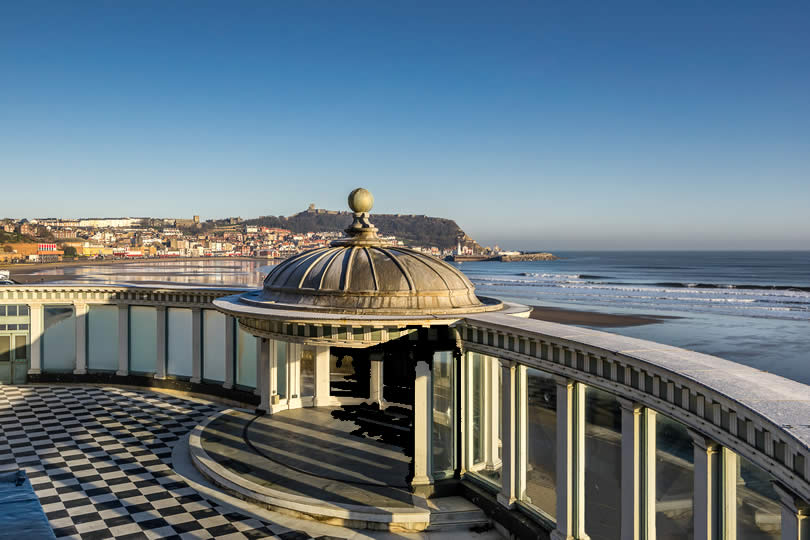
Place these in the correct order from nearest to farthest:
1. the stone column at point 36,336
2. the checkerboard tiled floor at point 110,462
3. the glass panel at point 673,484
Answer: the checkerboard tiled floor at point 110,462 < the glass panel at point 673,484 < the stone column at point 36,336

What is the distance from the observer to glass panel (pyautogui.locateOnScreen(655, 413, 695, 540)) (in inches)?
484

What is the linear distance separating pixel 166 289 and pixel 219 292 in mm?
2511

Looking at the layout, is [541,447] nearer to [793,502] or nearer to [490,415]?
→ [490,415]

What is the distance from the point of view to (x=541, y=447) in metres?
18.1

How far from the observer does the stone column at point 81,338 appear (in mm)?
23828

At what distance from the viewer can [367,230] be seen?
602 inches

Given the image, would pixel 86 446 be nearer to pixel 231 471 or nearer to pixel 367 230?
pixel 231 471

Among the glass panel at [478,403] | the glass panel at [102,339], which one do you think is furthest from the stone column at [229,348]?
the glass panel at [478,403]

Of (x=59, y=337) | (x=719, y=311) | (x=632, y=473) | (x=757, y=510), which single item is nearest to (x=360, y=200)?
(x=632, y=473)

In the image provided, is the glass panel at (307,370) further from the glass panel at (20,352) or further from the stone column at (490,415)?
the glass panel at (20,352)

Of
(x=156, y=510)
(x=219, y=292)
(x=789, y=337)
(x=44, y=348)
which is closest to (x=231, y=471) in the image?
(x=156, y=510)

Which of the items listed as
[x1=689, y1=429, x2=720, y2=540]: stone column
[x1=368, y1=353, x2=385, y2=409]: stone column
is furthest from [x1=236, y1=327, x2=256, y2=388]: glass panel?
[x1=689, y1=429, x2=720, y2=540]: stone column

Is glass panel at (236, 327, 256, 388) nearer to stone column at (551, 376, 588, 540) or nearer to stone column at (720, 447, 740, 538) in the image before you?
stone column at (551, 376, 588, 540)

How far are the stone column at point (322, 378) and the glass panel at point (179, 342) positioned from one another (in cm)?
652
